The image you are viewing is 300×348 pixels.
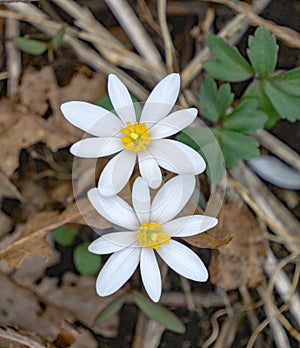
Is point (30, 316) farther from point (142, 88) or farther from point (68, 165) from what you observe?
point (142, 88)

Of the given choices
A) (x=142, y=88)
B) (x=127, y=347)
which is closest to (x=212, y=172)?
(x=142, y=88)

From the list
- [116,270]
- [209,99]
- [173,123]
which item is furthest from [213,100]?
[116,270]

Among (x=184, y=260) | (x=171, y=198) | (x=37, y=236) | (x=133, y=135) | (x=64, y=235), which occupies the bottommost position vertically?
(x=64, y=235)

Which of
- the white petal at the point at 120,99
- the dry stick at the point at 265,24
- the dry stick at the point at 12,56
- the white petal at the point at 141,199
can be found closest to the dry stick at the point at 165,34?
the dry stick at the point at 265,24

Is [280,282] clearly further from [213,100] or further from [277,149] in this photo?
[213,100]

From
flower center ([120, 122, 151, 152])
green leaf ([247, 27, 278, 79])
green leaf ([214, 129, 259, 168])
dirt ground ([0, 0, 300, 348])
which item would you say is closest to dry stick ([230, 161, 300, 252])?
dirt ground ([0, 0, 300, 348])

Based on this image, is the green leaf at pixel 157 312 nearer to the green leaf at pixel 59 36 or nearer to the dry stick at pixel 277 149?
the dry stick at pixel 277 149
